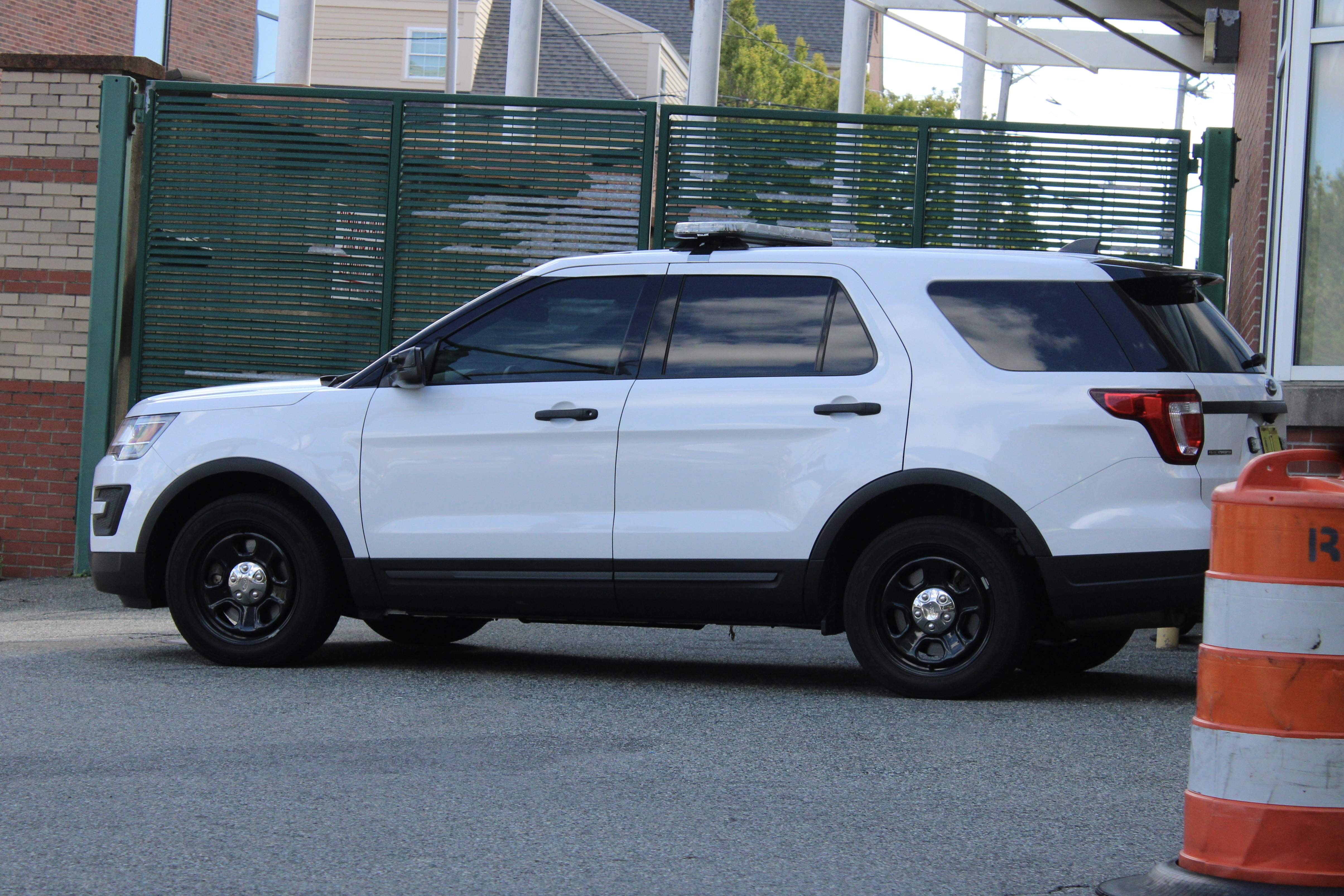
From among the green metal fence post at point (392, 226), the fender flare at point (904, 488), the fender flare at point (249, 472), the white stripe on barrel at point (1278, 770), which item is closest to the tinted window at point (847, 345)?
the fender flare at point (904, 488)

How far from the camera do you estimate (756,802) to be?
4754 millimetres

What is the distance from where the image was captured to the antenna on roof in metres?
6.83

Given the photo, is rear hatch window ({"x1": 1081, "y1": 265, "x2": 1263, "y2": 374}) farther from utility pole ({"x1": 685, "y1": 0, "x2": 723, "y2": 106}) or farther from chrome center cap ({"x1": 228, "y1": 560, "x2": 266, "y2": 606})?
utility pole ({"x1": 685, "y1": 0, "x2": 723, "y2": 106})

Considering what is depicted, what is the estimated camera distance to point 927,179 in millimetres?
10898

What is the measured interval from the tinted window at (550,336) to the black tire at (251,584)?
100 centimetres

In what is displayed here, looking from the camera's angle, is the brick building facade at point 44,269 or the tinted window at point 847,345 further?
the brick building facade at point 44,269

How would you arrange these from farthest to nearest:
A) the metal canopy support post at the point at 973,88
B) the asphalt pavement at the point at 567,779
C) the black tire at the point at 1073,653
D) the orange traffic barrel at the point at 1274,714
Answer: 1. the metal canopy support post at the point at 973,88
2. the black tire at the point at 1073,653
3. the asphalt pavement at the point at 567,779
4. the orange traffic barrel at the point at 1274,714

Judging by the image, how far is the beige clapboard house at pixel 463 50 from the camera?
40719 mm

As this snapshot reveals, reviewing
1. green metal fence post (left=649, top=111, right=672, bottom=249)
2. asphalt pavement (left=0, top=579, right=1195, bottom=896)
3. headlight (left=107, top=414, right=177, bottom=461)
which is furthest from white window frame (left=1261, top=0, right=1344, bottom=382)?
headlight (left=107, top=414, right=177, bottom=461)

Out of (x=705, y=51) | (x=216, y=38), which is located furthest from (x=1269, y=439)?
(x=216, y=38)

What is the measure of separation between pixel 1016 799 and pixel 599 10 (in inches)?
1619

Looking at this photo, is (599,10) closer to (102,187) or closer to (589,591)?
(102,187)

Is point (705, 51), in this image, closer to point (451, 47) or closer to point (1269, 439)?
point (451, 47)

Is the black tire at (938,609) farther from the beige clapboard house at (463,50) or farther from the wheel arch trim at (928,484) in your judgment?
the beige clapboard house at (463,50)
